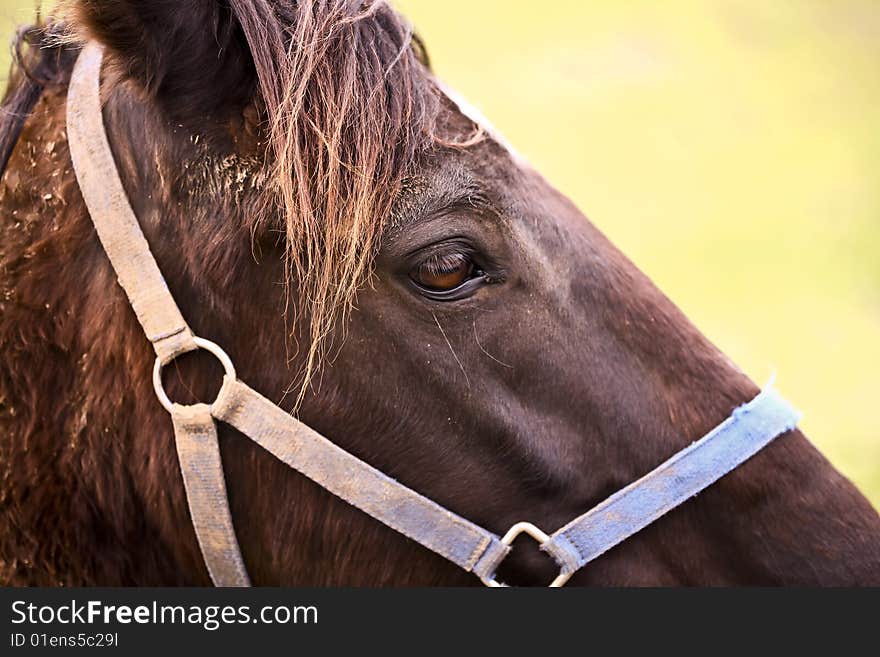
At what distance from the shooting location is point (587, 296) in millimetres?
1915

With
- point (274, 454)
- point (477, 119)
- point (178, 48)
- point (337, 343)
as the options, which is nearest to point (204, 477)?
point (274, 454)

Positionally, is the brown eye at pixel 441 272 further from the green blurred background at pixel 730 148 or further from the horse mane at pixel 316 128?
the green blurred background at pixel 730 148

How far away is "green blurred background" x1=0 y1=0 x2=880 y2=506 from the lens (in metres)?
6.95

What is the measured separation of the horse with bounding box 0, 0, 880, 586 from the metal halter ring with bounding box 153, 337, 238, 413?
30 millimetres

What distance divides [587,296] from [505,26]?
11.9 meters

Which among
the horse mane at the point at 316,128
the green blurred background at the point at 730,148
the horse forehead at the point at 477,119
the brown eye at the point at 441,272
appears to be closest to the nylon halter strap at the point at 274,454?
the horse mane at the point at 316,128

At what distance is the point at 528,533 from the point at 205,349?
0.72 meters

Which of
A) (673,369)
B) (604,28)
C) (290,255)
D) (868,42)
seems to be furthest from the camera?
(604,28)

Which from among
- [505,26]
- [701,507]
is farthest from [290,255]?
[505,26]

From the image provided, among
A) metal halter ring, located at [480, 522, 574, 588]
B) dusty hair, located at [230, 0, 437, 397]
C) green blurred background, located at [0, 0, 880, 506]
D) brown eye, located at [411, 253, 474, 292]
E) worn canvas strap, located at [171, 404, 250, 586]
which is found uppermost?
green blurred background, located at [0, 0, 880, 506]

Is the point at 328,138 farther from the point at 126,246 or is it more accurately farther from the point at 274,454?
the point at 274,454

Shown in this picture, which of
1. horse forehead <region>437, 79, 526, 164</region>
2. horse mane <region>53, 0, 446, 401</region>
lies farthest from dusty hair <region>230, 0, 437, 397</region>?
horse forehead <region>437, 79, 526, 164</region>

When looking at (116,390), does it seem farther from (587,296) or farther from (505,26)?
(505,26)

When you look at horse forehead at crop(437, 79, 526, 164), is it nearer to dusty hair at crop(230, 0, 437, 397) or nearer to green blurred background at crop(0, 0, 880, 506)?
dusty hair at crop(230, 0, 437, 397)
